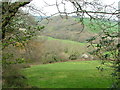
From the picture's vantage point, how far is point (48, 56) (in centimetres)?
1600

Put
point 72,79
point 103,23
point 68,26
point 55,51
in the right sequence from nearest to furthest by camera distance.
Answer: point 103,23 < point 68,26 < point 72,79 < point 55,51

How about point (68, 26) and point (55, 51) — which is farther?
point (55, 51)

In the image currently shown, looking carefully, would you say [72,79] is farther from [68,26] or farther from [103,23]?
[103,23]

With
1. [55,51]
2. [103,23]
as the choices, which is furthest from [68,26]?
[55,51]

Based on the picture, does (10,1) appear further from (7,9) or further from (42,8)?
(42,8)

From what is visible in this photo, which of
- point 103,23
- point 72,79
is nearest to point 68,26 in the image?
point 103,23

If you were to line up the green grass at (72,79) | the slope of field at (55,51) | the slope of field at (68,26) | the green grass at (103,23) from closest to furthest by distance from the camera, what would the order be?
the green grass at (103,23)
the slope of field at (68,26)
the green grass at (72,79)
the slope of field at (55,51)

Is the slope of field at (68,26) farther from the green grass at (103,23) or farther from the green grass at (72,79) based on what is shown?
the green grass at (72,79)

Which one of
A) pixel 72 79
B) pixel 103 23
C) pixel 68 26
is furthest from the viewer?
pixel 72 79

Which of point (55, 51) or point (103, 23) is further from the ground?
point (103, 23)

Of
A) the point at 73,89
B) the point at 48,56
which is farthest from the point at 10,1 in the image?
the point at 48,56

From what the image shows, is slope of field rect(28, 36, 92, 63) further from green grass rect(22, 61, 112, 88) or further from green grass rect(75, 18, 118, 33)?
green grass rect(75, 18, 118, 33)

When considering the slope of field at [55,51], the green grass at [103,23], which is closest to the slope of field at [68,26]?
the green grass at [103,23]

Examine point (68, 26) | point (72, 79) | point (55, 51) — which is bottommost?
point (72, 79)
